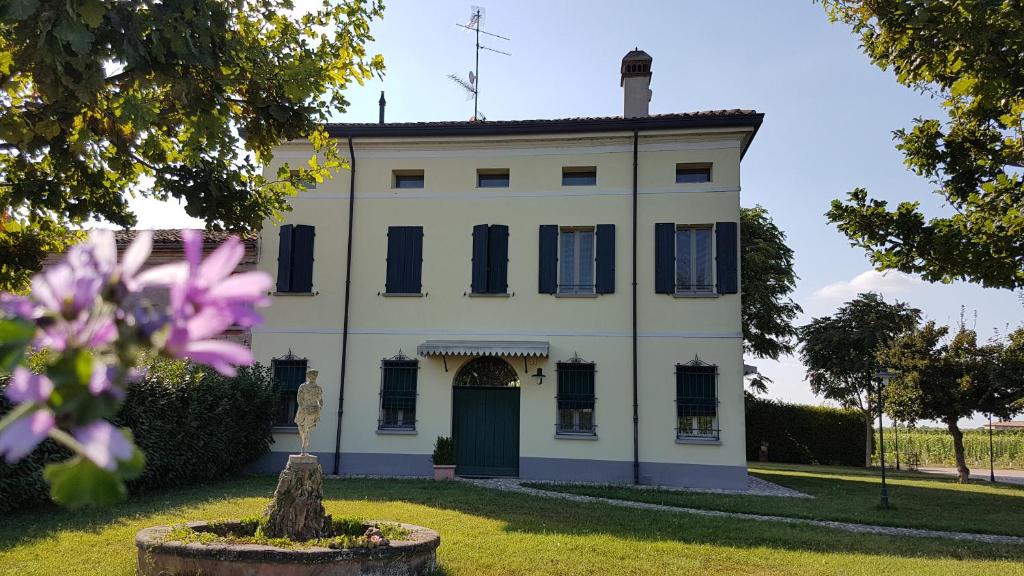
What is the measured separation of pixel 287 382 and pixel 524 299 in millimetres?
5938

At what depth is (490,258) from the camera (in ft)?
58.5

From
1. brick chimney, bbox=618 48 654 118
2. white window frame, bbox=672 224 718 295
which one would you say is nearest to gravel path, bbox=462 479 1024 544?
white window frame, bbox=672 224 718 295

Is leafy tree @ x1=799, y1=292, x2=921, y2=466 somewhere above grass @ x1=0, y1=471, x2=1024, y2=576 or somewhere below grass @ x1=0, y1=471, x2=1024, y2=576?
above

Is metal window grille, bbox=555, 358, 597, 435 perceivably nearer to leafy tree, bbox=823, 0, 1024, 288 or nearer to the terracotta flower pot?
the terracotta flower pot

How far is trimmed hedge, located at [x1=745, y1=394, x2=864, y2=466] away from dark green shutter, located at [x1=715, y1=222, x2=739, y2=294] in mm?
14268

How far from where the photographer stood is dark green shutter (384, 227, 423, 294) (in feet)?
58.9

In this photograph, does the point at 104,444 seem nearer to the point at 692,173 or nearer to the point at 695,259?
the point at 695,259

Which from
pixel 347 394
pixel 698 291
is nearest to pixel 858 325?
pixel 698 291

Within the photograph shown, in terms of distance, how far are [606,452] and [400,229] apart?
708cm

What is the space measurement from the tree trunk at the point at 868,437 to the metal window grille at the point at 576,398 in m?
18.0

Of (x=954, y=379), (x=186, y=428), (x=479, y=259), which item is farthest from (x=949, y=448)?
(x=186, y=428)

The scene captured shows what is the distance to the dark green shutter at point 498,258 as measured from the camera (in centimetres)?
1767

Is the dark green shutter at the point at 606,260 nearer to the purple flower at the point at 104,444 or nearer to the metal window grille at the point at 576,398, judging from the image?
the metal window grille at the point at 576,398

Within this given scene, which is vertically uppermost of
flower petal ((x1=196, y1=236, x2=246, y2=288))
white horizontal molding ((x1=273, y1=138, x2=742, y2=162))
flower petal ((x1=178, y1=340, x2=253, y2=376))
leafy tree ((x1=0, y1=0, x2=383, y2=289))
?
white horizontal molding ((x1=273, y1=138, x2=742, y2=162))
